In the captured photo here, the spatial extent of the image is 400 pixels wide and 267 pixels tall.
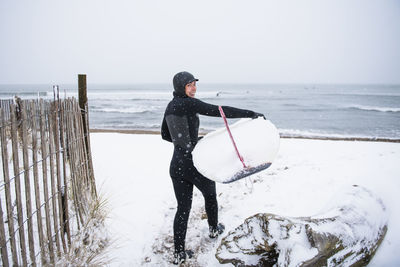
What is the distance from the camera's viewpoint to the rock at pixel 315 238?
1.84 meters

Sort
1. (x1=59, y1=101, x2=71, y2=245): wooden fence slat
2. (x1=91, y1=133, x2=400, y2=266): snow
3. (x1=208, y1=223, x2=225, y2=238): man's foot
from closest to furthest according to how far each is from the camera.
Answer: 1. (x1=59, y1=101, x2=71, y2=245): wooden fence slat
2. (x1=91, y1=133, x2=400, y2=266): snow
3. (x1=208, y1=223, x2=225, y2=238): man's foot

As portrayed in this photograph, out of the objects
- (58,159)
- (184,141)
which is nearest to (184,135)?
(184,141)

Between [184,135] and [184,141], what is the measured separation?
57mm

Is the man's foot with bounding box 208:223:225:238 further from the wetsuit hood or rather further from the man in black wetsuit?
the wetsuit hood

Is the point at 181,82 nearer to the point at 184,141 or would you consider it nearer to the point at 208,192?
the point at 184,141

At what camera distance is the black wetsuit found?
210 cm

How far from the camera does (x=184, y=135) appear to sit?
2.21 metres

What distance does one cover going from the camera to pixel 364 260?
2053 millimetres

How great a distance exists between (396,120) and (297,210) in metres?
17.9

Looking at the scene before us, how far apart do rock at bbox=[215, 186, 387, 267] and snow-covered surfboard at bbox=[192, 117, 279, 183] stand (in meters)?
0.49

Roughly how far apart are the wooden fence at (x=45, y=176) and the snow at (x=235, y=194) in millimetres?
534

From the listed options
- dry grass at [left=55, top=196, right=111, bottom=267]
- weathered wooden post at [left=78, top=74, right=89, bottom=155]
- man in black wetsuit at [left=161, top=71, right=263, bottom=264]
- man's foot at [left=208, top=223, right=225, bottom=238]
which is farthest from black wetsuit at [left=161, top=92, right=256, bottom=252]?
weathered wooden post at [left=78, top=74, right=89, bottom=155]

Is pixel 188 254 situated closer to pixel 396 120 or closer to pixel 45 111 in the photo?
pixel 45 111

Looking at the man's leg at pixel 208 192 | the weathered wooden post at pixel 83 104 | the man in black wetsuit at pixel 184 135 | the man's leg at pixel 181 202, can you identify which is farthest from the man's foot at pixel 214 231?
the weathered wooden post at pixel 83 104
